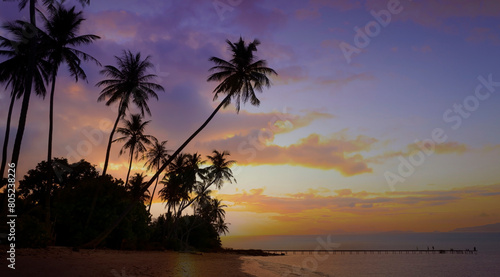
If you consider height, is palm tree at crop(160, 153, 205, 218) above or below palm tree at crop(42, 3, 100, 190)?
below

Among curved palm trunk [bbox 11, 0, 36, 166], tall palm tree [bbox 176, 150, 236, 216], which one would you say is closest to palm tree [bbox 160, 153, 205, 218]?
tall palm tree [bbox 176, 150, 236, 216]

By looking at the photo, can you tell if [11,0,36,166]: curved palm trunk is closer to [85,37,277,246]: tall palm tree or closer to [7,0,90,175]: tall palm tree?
[7,0,90,175]: tall palm tree

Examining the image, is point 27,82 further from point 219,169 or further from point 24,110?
point 219,169

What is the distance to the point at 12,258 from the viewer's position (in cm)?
1084

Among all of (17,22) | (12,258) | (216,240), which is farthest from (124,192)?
(216,240)

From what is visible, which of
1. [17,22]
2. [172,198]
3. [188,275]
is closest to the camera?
[188,275]

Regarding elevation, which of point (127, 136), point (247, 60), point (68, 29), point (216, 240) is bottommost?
point (216, 240)

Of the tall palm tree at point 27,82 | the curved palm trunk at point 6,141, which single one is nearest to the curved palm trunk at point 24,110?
the tall palm tree at point 27,82

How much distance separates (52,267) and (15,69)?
18.9 metres

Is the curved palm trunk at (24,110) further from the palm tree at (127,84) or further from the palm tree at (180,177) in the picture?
the palm tree at (180,177)

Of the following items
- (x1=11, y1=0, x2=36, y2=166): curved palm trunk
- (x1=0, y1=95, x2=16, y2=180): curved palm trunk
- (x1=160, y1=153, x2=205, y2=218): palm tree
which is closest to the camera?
(x1=11, y1=0, x2=36, y2=166): curved palm trunk

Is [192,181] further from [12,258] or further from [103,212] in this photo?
[12,258]

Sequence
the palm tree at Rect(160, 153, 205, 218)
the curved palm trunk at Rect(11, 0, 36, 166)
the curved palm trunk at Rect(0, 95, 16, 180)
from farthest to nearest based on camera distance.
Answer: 1. the palm tree at Rect(160, 153, 205, 218)
2. the curved palm trunk at Rect(0, 95, 16, 180)
3. the curved palm trunk at Rect(11, 0, 36, 166)

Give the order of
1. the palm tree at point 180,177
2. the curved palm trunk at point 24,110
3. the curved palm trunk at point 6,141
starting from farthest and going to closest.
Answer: the palm tree at point 180,177 < the curved palm trunk at point 6,141 < the curved palm trunk at point 24,110
